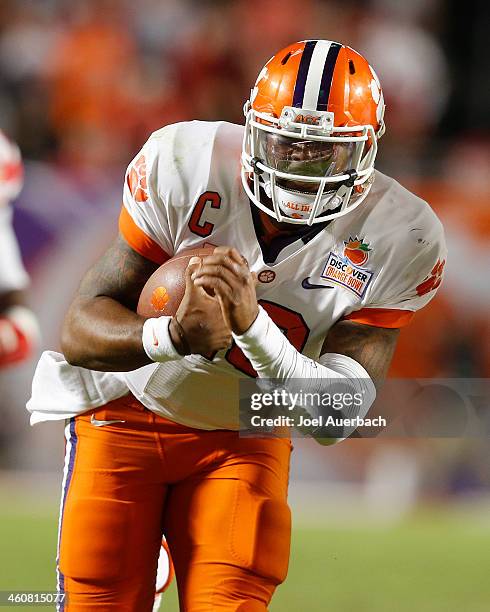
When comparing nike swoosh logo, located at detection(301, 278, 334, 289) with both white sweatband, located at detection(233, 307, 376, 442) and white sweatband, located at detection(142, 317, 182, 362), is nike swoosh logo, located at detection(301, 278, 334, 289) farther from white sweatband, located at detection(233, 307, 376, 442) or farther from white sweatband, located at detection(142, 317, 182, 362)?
white sweatband, located at detection(142, 317, 182, 362)

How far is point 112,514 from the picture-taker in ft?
6.95

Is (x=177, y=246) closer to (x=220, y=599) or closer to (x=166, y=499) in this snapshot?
(x=166, y=499)

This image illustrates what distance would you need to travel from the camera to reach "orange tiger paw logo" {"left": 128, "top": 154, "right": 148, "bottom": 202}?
2.07 metres

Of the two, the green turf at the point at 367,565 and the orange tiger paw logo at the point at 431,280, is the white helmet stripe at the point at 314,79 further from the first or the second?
the green turf at the point at 367,565

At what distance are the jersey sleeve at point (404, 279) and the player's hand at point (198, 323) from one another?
1.34 ft

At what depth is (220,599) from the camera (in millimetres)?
1994

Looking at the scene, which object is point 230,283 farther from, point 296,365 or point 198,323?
point 296,365

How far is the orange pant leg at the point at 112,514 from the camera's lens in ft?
6.84

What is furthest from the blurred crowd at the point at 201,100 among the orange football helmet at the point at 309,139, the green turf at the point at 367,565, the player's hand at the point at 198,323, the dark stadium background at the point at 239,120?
the player's hand at the point at 198,323

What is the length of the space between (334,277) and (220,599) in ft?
2.23

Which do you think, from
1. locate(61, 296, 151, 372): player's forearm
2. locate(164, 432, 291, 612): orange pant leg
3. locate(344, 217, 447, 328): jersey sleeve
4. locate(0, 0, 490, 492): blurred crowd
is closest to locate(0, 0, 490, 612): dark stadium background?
locate(0, 0, 490, 492): blurred crowd

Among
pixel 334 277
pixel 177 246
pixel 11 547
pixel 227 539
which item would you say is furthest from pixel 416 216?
pixel 11 547

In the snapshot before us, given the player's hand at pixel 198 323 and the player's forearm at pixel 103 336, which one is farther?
the player's forearm at pixel 103 336

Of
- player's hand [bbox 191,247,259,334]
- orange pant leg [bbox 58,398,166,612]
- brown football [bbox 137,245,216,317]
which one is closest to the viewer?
player's hand [bbox 191,247,259,334]
